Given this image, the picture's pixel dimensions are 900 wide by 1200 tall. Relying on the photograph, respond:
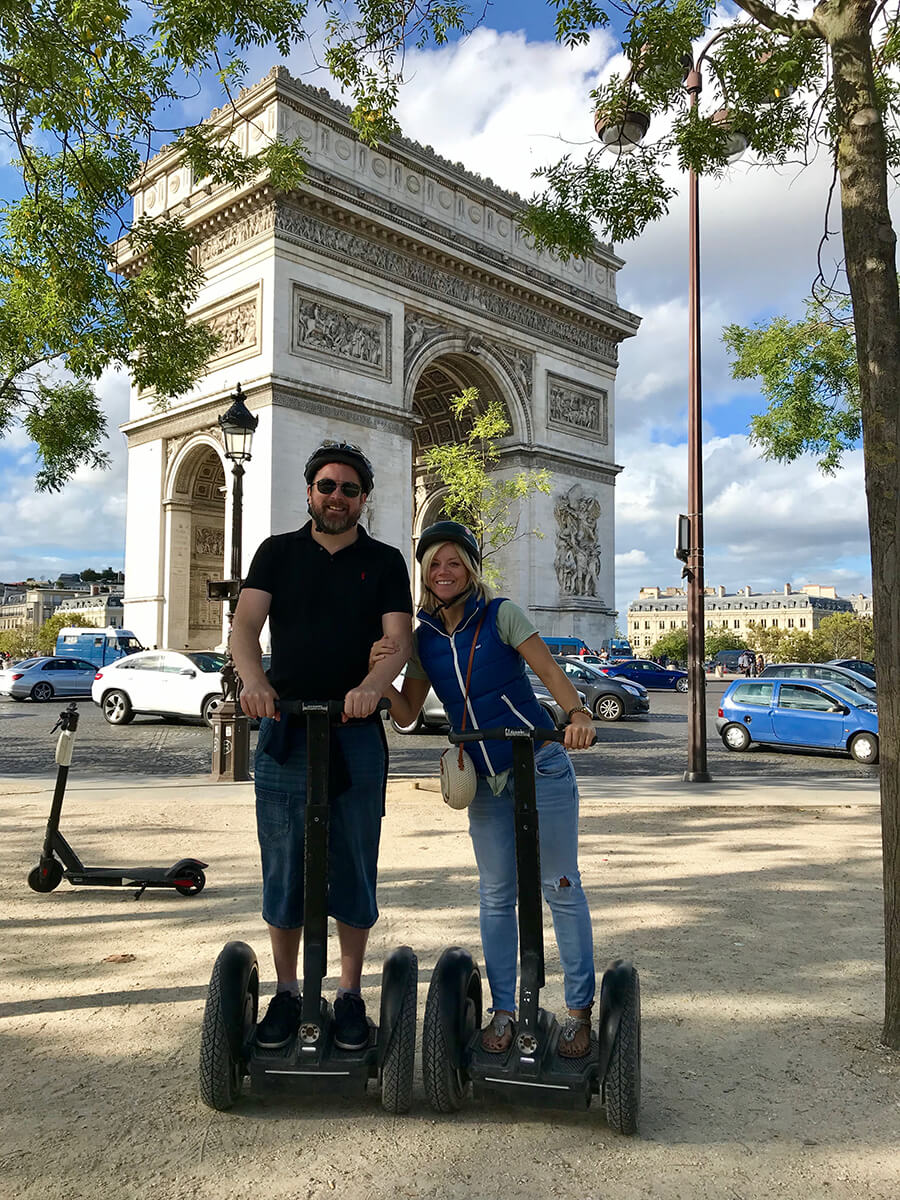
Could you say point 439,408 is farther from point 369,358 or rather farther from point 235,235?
point 235,235

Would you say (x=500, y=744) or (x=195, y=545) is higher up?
(x=195, y=545)

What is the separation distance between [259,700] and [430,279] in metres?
28.1

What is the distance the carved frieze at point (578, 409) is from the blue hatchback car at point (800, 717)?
60.9ft

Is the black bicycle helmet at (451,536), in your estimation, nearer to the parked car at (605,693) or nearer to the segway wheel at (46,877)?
the segway wheel at (46,877)

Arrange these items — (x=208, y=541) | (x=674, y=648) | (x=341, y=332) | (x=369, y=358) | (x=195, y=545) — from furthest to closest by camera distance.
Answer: (x=674, y=648), (x=208, y=541), (x=195, y=545), (x=369, y=358), (x=341, y=332)

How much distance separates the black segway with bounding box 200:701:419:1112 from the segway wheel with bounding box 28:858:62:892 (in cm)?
305

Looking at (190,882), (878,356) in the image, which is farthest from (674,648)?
(878,356)

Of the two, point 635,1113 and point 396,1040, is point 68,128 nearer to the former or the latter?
point 396,1040

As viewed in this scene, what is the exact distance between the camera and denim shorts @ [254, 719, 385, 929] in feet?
9.92

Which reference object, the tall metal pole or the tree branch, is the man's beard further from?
the tall metal pole

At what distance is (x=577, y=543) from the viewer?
108 feet

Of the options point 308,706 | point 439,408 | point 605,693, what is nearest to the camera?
point 308,706

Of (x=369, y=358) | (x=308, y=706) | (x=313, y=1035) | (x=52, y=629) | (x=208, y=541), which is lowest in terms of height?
(x=313, y=1035)

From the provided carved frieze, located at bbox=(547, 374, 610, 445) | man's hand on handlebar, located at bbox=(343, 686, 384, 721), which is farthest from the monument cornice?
man's hand on handlebar, located at bbox=(343, 686, 384, 721)
